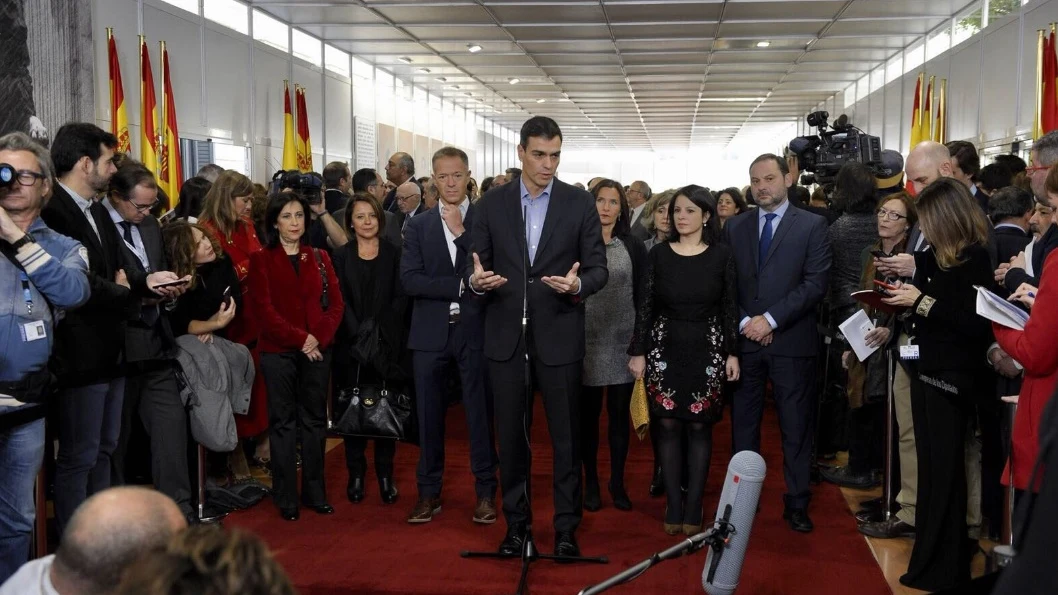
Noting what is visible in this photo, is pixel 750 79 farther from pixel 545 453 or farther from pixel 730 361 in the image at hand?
pixel 730 361

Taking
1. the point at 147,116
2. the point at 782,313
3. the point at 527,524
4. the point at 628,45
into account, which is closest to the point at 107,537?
the point at 527,524

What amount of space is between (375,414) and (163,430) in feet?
3.23

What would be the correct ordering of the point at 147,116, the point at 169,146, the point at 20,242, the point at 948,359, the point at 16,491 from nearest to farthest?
the point at 20,242
the point at 16,491
the point at 948,359
the point at 147,116
the point at 169,146

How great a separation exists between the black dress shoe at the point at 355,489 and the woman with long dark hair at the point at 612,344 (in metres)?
1.13

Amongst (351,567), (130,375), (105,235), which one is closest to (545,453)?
(351,567)

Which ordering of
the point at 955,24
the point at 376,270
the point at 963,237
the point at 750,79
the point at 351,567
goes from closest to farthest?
the point at 963,237, the point at 351,567, the point at 376,270, the point at 955,24, the point at 750,79

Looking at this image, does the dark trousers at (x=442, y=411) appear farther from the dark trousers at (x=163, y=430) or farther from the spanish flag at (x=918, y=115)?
the spanish flag at (x=918, y=115)

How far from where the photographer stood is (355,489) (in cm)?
494

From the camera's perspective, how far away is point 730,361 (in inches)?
172

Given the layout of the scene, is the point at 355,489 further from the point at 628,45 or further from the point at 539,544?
the point at 628,45

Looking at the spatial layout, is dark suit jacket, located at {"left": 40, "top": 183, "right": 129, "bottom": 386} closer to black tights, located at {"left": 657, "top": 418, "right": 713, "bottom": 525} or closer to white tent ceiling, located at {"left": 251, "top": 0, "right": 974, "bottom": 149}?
black tights, located at {"left": 657, "top": 418, "right": 713, "bottom": 525}

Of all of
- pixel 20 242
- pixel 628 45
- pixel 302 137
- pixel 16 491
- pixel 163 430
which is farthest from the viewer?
pixel 628 45

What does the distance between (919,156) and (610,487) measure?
219cm

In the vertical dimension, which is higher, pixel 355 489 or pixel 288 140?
pixel 288 140
